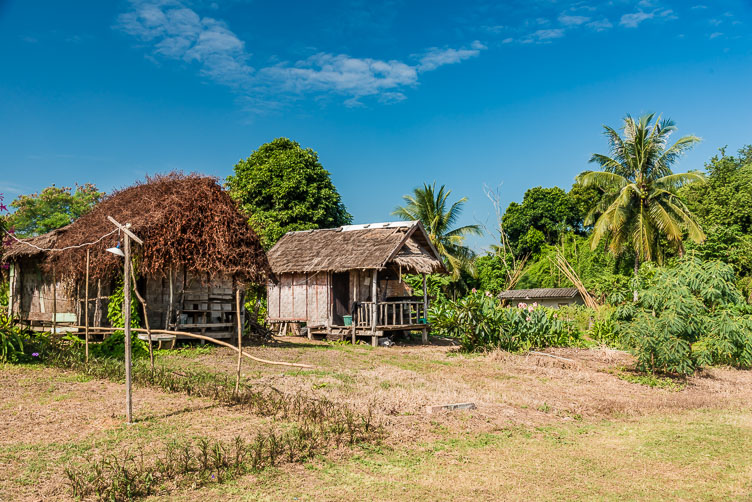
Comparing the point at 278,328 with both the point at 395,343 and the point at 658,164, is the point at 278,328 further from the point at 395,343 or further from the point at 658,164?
the point at 658,164

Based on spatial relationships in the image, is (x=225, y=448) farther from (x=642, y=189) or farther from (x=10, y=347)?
(x=642, y=189)

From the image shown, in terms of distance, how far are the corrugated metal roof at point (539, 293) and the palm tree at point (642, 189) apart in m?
5.15

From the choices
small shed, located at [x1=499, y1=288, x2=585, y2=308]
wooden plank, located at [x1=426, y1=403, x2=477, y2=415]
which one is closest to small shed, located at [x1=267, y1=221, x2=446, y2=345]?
wooden plank, located at [x1=426, y1=403, x2=477, y2=415]

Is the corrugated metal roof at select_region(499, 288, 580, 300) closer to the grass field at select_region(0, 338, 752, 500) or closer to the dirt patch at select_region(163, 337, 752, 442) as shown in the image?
the dirt patch at select_region(163, 337, 752, 442)

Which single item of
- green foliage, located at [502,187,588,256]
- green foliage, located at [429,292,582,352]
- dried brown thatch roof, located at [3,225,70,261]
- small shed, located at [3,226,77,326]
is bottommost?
green foliage, located at [429,292,582,352]

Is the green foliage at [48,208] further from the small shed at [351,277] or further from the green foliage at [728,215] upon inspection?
the green foliage at [728,215]

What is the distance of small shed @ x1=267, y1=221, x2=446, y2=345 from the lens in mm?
19547

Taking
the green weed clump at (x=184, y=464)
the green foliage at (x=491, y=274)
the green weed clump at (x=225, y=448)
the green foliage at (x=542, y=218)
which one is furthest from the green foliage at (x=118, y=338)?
the green foliage at (x=542, y=218)

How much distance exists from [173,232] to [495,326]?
27.6ft

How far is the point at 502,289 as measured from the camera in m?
40.0

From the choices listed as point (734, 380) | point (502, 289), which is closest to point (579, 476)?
point (734, 380)

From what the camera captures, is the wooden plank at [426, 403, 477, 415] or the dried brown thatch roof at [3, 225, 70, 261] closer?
the wooden plank at [426, 403, 477, 415]

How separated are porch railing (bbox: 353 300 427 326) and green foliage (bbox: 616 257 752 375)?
821 centimetres

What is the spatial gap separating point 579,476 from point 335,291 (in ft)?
49.7
